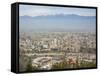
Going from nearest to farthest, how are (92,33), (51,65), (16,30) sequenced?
(16,30) → (51,65) → (92,33)

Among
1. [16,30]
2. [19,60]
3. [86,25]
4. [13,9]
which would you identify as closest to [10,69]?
[19,60]

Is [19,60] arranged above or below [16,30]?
below

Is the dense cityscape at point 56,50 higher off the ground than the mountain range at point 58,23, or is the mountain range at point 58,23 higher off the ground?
the mountain range at point 58,23

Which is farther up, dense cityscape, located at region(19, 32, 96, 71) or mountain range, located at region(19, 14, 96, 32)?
mountain range, located at region(19, 14, 96, 32)

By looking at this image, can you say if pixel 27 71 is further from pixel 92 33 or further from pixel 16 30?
pixel 92 33

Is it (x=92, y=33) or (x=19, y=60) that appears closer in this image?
(x=19, y=60)

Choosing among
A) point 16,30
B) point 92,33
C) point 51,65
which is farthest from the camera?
point 92,33

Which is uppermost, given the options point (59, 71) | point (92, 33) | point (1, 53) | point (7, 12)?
point (7, 12)

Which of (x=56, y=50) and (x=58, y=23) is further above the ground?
(x=58, y=23)
